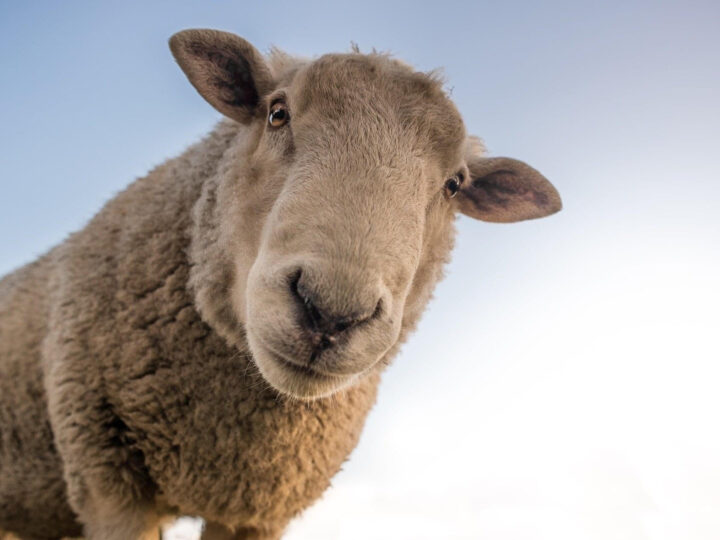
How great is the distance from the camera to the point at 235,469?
3494 millimetres

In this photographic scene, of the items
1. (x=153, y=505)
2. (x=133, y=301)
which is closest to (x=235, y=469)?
(x=153, y=505)

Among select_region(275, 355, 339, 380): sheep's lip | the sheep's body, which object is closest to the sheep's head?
select_region(275, 355, 339, 380): sheep's lip

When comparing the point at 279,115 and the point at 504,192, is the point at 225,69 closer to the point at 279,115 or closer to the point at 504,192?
the point at 279,115

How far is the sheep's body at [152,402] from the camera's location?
11.3 ft

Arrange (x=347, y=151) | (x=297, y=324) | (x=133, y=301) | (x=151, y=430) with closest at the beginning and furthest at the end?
(x=297, y=324) → (x=347, y=151) → (x=151, y=430) → (x=133, y=301)

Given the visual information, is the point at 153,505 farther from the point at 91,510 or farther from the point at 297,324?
the point at 297,324

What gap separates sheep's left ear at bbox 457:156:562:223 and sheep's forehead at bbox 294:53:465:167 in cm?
87

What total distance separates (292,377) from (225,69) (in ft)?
6.88

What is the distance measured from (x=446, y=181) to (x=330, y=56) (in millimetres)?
970

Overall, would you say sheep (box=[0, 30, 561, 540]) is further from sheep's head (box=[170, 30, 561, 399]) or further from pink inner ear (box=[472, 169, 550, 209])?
pink inner ear (box=[472, 169, 550, 209])

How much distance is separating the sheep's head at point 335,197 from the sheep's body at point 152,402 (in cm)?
45

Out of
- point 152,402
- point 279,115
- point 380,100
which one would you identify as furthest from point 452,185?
point 152,402

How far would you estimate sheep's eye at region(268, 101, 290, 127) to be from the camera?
3.43m

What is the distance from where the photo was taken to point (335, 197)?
2799 millimetres
